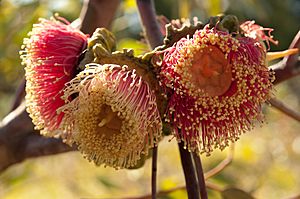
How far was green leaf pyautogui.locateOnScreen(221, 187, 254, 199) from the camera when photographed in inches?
57.3

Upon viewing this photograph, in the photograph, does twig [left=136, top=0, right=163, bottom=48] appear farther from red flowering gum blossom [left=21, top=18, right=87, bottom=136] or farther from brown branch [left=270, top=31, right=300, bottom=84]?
brown branch [left=270, top=31, right=300, bottom=84]

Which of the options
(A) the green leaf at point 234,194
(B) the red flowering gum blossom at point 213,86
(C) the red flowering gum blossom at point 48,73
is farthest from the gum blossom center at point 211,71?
(A) the green leaf at point 234,194

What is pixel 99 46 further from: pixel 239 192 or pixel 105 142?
pixel 239 192

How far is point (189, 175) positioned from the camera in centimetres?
114

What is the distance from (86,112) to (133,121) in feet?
0.26

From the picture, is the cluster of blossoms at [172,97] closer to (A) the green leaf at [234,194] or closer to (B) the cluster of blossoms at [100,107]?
(B) the cluster of blossoms at [100,107]

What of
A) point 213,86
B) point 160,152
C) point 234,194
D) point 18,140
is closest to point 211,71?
point 213,86

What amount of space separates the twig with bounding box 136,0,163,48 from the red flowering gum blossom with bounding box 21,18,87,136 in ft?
0.39

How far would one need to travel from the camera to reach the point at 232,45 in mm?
1152

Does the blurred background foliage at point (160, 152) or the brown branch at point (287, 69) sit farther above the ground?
the brown branch at point (287, 69)

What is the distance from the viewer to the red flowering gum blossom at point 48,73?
125 centimetres

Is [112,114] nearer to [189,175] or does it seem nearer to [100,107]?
[100,107]

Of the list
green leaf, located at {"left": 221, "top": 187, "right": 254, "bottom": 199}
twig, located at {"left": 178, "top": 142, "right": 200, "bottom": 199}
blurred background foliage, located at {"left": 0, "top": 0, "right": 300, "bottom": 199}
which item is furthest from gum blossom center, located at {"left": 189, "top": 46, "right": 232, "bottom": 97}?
blurred background foliage, located at {"left": 0, "top": 0, "right": 300, "bottom": 199}

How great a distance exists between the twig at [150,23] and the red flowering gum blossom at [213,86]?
126 mm
